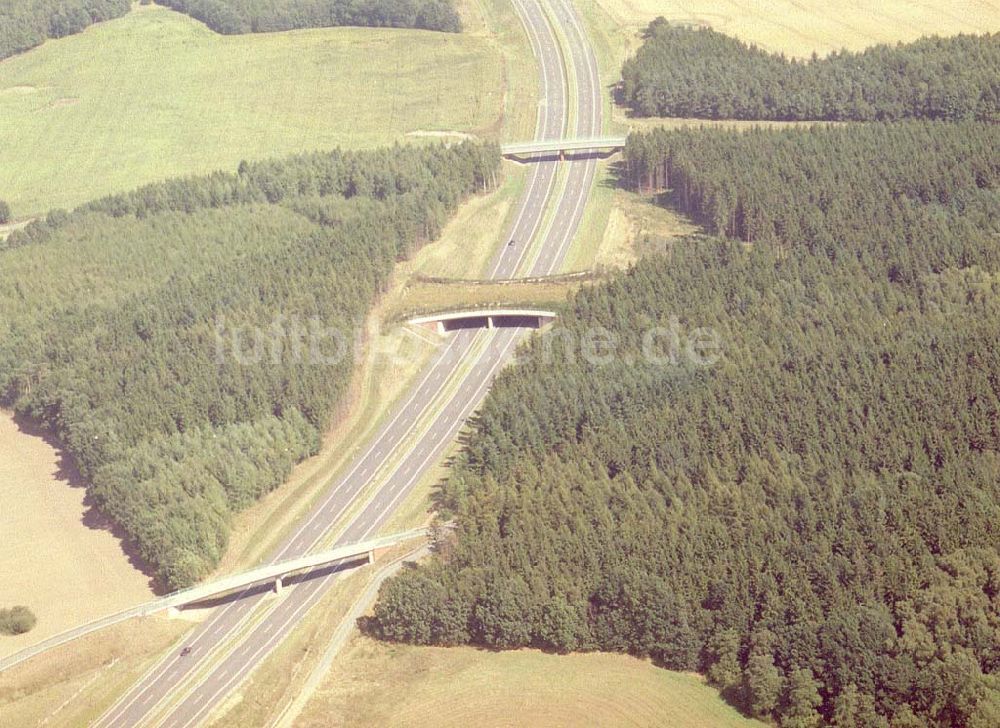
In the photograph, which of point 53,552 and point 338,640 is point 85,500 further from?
point 338,640

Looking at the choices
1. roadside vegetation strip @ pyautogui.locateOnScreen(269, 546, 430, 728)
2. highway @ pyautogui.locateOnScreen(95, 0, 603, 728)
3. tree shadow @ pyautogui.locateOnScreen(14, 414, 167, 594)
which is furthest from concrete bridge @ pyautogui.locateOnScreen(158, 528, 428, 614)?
tree shadow @ pyautogui.locateOnScreen(14, 414, 167, 594)

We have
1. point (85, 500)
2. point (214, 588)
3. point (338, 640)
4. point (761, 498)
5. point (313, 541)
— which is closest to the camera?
point (338, 640)

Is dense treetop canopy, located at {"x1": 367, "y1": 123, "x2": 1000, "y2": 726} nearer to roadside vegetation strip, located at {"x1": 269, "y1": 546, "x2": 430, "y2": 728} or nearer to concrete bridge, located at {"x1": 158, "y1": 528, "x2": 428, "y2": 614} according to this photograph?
roadside vegetation strip, located at {"x1": 269, "y1": 546, "x2": 430, "y2": 728}

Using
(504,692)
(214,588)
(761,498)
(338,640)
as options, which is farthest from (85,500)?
(761,498)

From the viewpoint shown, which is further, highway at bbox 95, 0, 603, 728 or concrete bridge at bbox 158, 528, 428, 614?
concrete bridge at bbox 158, 528, 428, 614

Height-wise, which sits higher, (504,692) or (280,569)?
(280,569)

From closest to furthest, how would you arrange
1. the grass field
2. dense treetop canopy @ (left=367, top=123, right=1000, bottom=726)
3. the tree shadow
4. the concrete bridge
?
dense treetop canopy @ (left=367, top=123, right=1000, bottom=726) < the grass field < the concrete bridge < the tree shadow

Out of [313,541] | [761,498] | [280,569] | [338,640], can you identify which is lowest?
[338,640]

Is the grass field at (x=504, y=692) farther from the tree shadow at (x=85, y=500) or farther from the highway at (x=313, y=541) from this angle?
the tree shadow at (x=85, y=500)
